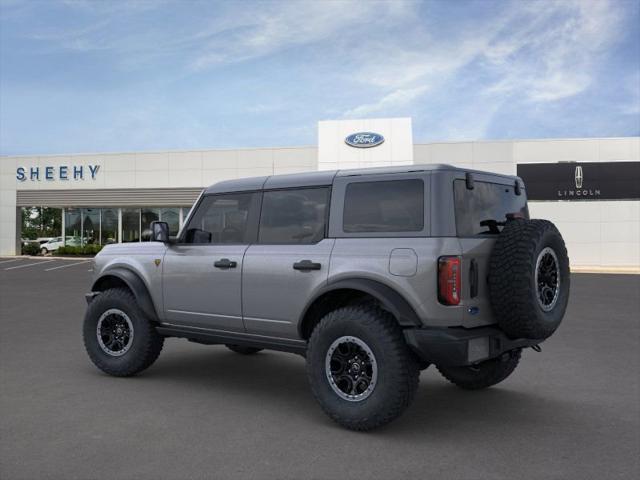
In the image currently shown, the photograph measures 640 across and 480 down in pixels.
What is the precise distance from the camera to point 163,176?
33.8 m

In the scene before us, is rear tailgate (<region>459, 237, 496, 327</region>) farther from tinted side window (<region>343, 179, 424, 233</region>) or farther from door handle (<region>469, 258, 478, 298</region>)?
Result: tinted side window (<region>343, 179, 424, 233</region>)

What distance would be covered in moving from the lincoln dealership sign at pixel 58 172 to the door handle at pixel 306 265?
32.5m

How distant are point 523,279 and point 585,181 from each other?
93.0 ft

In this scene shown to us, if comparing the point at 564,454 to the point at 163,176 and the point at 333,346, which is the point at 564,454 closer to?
the point at 333,346

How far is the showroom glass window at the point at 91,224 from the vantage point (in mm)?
36406

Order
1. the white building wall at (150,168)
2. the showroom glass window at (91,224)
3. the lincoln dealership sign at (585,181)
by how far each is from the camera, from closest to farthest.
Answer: the lincoln dealership sign at (585,181)
the white building wall at (150,168)
the showroom glass window at (91,224)

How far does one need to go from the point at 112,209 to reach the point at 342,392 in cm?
3426

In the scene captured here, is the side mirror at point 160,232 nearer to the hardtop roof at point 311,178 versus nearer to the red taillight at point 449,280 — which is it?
the hardtop roof at point 311,178

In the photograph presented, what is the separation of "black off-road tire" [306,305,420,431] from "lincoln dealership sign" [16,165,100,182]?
32946mm

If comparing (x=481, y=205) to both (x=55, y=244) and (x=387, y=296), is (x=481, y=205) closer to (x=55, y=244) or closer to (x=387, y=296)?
(x=387, y=296)

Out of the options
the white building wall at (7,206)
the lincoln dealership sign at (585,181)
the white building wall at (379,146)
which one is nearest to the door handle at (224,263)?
the white building wall at (379,146)

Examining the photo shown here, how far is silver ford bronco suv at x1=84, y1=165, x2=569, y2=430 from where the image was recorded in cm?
435

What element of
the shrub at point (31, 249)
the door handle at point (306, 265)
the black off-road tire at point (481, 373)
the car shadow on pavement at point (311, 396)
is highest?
the shrub at point (31, 249)

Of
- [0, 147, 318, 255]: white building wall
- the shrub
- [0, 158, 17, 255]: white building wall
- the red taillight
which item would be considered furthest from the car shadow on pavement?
[0, 158, 17, 255]: white building wall
